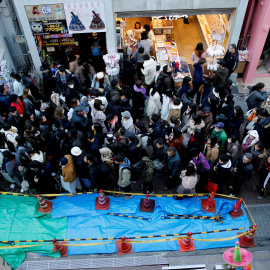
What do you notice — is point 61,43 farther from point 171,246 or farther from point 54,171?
point 171,246

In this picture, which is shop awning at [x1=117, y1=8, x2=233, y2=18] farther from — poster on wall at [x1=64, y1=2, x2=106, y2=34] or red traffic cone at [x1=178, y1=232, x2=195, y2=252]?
red traffic cone at [x1=178, y1=232, x2=195, y2=252]

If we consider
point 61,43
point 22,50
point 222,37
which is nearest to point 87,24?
point 61,43

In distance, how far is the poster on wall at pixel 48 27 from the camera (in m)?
10.7

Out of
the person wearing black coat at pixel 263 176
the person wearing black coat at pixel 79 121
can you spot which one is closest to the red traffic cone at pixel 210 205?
the person wearing black coat at pixel 263 176

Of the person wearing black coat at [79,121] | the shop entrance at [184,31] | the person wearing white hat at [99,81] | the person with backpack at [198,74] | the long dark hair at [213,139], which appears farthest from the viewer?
the shop entrance at [184,31]

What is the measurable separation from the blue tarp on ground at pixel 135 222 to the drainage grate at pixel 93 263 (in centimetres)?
21

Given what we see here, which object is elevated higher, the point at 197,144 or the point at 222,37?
the point at 222,37

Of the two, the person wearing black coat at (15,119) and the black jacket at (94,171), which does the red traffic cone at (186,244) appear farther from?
the person wearing black coat at (15,119)

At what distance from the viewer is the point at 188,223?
24.3 feet

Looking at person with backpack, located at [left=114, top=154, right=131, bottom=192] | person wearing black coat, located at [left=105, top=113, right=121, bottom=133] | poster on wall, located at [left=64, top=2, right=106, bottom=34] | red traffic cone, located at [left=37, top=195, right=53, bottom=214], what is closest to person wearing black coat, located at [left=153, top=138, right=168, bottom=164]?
person with backpack, located at [left=114, top=154, right=131, bottom=192]

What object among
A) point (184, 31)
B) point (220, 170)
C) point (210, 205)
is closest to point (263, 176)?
point (220, 170)

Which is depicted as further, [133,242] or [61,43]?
[61,43]

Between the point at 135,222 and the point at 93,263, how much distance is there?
1.43 metres

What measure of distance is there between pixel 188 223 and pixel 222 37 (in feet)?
26.2
